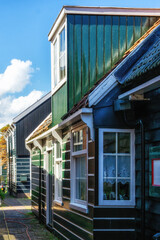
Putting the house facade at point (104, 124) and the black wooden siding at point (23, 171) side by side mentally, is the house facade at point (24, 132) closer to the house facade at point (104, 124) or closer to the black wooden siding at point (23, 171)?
the black wooden siding at point (23, 171)

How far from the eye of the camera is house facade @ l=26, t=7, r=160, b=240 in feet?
22.7

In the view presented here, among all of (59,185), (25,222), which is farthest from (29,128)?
(59,185)

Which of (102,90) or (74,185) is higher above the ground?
(102,90)

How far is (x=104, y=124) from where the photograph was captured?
751 cm

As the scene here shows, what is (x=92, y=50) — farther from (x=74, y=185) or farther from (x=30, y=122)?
(x=30, y=122)

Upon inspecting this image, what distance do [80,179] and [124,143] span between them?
1847mm

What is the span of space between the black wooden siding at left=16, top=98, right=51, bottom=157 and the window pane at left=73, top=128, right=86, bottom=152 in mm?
18623

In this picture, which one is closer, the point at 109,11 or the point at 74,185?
the point at 74,185

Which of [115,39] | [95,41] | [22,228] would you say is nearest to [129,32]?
[115,39]

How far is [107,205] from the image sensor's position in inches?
290

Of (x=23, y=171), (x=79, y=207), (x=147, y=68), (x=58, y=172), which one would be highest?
(x=147, y=68)

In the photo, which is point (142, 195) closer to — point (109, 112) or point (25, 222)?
point (109, 112)

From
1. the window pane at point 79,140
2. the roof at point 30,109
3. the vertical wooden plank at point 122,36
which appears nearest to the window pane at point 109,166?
the window pane at point 79,140

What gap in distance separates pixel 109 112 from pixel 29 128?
68.6 ft
